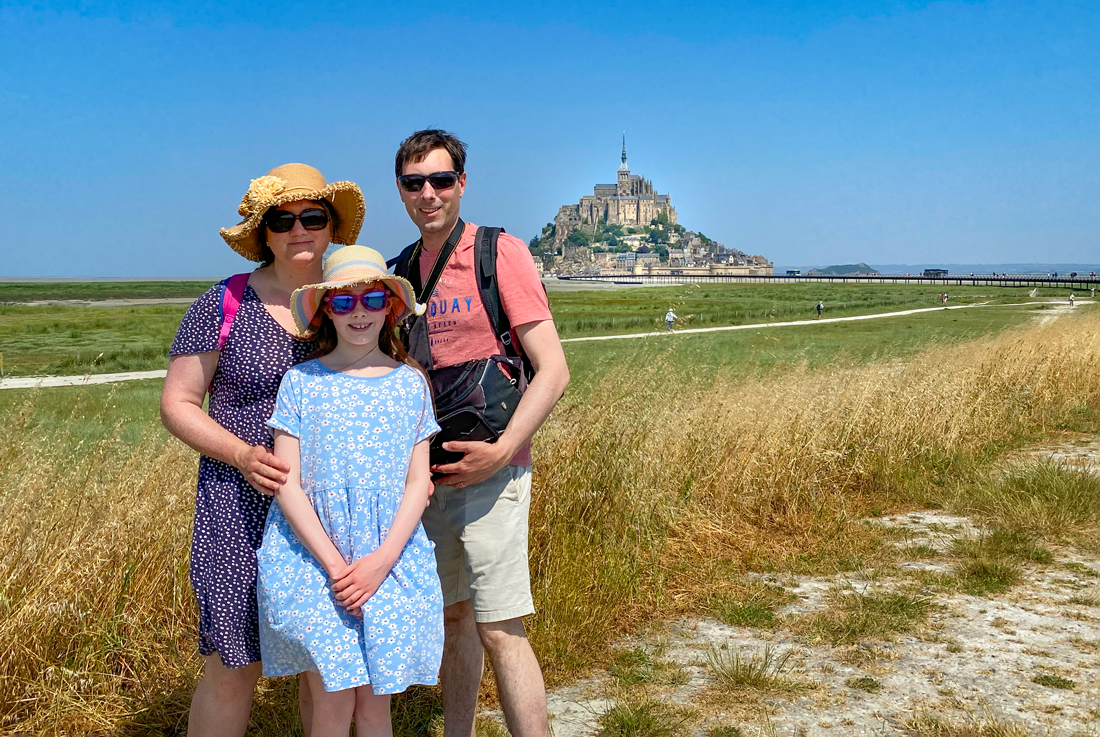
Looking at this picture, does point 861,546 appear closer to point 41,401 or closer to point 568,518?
point 568,518

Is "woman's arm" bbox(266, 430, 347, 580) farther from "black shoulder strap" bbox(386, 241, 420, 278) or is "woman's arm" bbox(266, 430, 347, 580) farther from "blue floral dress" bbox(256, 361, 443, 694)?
"black shoulder strap" bbox(386, 241, 420, 278)

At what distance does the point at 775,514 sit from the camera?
5281mm

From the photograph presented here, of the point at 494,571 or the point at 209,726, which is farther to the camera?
the point at 494,571

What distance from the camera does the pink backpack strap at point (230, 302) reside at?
7.62 feet

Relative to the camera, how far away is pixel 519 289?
254 centimetres

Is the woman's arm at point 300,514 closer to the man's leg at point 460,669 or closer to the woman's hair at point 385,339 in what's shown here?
the woman's hair at point 385,339

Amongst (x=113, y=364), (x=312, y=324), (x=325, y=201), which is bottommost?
(x=113, y=364)

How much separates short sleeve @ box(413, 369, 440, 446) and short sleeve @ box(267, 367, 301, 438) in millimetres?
307

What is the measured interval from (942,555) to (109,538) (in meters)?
4.11

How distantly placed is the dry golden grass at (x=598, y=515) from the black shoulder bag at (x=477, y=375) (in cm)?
134

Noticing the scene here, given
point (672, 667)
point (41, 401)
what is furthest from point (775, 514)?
point (41, 401)

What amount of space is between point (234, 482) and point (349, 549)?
15.2 inches

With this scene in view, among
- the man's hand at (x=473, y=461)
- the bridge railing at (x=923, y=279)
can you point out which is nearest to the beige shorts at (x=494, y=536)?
the man's hand at (x=473, y=461)

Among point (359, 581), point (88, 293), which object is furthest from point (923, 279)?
point (359, 581)
